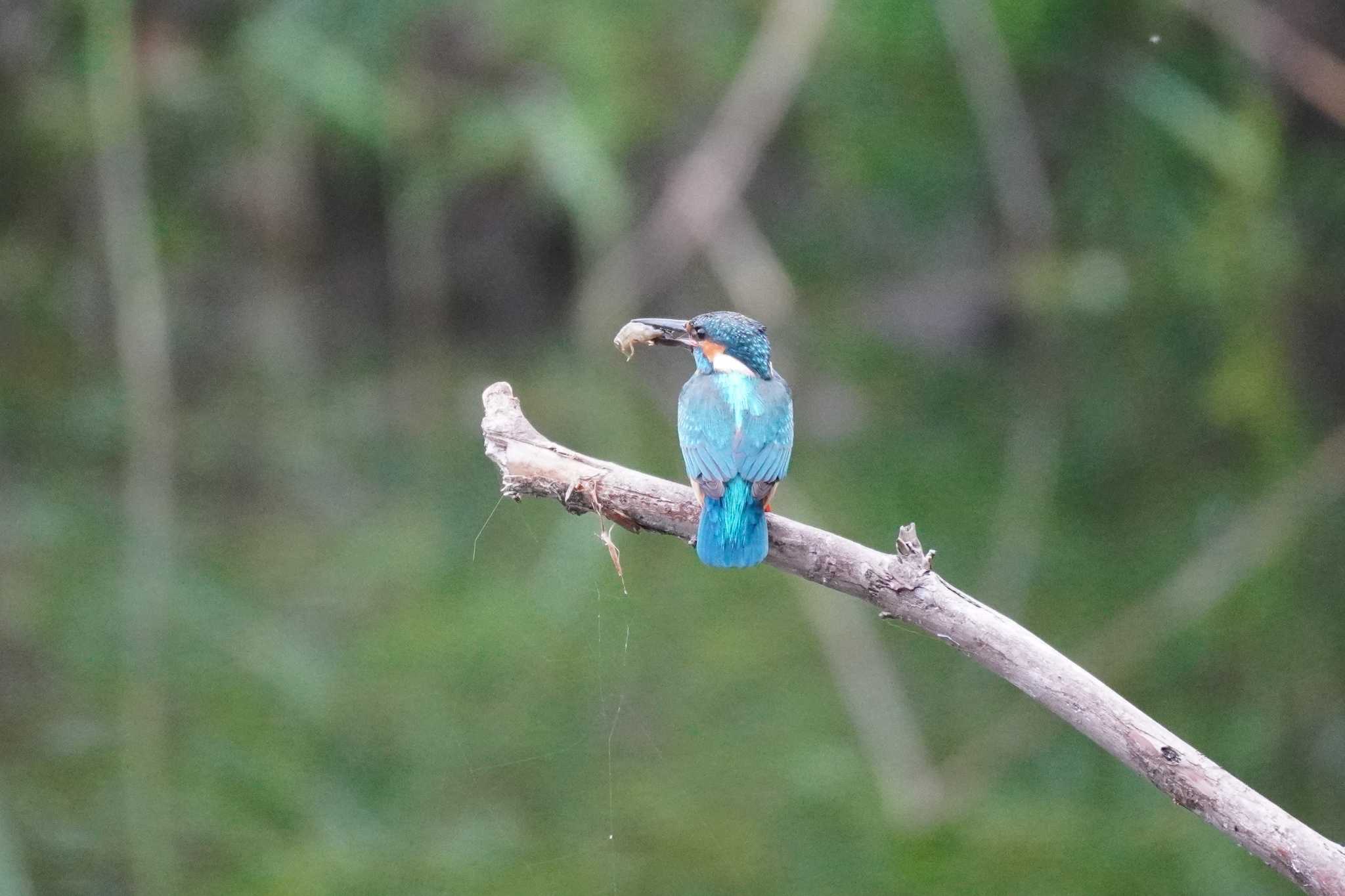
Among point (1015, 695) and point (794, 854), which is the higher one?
point (1015, 695)

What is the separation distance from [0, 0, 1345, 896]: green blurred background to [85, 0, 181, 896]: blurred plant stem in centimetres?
2

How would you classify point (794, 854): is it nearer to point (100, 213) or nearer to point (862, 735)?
point (862, 735)

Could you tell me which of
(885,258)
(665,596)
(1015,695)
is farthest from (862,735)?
(885,258)

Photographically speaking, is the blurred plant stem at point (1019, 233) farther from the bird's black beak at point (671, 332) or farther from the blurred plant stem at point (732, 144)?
the bird's black beak at point (671, 332)

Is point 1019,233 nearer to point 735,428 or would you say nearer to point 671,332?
point 671,332

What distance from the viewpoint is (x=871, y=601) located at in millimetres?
1745

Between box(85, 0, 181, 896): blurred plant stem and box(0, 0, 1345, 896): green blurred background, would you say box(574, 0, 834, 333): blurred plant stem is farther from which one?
box(85, 0, 181, 896): blurred plant stem

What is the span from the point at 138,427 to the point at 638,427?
6.63 feet

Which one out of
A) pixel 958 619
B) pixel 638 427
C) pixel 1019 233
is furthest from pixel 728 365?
pixel 1019 233

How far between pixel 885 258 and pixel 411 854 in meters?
4.82

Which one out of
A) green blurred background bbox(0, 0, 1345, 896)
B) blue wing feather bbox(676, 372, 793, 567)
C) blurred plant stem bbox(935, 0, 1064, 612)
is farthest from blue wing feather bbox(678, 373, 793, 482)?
blurred plant stem bbox(935, 0, 1064, 612)

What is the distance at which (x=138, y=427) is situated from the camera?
5.73 meters

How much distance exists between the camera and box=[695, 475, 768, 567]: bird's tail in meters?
1.88

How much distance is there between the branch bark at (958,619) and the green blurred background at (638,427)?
1270 millimetres
